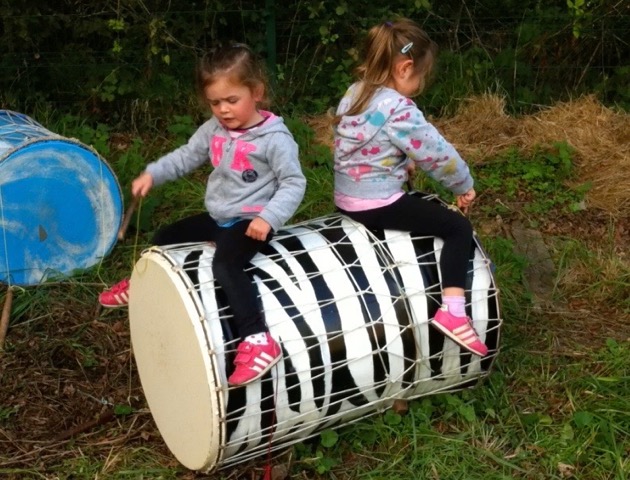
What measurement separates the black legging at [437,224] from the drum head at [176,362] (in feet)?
2.42

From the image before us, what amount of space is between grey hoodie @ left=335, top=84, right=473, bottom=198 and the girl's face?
1.19 ft

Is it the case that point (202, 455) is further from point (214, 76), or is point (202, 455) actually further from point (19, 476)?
point (214, 76)

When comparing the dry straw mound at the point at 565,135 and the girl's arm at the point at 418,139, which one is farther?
the dry straw mound at the point at 565,135

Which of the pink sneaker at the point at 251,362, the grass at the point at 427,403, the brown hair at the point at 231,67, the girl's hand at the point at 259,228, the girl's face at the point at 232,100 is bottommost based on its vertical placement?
the grass at the point at 427,403

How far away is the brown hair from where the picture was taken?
2.72 metres

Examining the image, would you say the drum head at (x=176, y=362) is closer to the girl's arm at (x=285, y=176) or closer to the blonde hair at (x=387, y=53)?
the girl's arm at (x=285, y=176)

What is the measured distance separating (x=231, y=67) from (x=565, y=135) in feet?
10.3

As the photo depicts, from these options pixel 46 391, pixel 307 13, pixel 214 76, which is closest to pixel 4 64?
pixel 307 13

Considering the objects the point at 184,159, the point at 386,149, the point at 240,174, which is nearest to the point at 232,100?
the point at 240,174

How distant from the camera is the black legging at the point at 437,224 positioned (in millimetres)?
2822

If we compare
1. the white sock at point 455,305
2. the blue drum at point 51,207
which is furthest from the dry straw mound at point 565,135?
the white sock at point 455,305

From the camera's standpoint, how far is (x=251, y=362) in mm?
2471

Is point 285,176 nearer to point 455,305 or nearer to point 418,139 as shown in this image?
point 418,139

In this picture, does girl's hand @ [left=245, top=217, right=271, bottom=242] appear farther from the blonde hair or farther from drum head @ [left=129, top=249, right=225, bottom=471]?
the blonde hair
